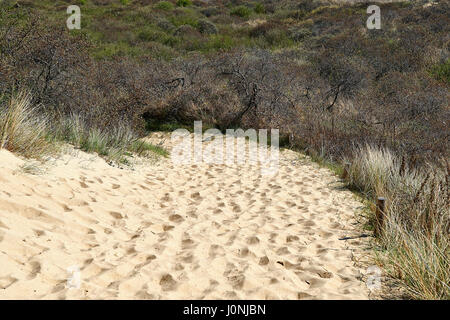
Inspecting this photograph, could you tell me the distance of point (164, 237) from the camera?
4.12 m

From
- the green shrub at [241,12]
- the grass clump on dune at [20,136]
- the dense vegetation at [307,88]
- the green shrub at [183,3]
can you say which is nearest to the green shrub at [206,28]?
the dense vegetation at [307,88]

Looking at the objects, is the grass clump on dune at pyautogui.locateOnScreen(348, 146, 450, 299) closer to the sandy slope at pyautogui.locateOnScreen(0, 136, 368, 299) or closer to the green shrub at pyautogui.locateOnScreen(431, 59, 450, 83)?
the sandy slope at pyautogui.locateOnScreen(0, 136, 368, 299)

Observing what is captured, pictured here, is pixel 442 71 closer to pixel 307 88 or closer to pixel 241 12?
pixel 307 88

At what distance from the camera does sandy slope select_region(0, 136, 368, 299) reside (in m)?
2.98

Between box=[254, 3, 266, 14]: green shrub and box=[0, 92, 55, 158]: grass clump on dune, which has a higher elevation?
box=[254, 3, 266, 14]: green shrub

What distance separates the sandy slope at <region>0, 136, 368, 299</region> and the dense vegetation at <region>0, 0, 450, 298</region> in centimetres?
74

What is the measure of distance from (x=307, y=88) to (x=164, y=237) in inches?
402

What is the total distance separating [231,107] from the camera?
12.2 meters

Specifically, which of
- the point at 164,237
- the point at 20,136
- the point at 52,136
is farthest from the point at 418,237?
the point at 52,136

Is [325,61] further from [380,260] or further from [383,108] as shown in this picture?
[380,260]

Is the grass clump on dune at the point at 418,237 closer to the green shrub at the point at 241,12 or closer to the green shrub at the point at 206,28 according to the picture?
the green shrub at the point at 206,28

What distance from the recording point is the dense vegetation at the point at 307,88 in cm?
441

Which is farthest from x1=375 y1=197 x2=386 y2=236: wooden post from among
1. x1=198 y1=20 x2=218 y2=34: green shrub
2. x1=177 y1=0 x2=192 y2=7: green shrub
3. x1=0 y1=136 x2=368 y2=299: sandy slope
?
x1=177 y1=0 x2=192 y2=7: green shrub

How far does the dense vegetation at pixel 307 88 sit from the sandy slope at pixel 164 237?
742 mm
